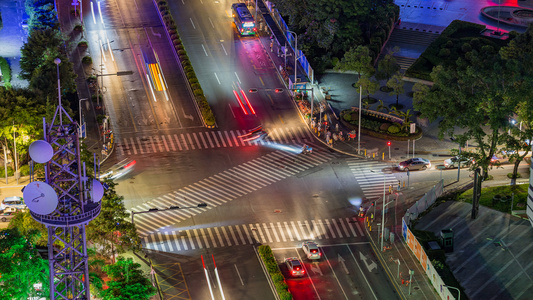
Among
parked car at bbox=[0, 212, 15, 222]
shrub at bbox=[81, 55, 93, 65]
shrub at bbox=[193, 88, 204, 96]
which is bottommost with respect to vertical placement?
parked car at bbox=[0, 212, 15, 222]

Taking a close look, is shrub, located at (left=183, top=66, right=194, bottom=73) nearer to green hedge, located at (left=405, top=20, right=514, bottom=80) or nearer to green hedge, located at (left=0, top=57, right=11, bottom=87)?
green hedge, located at (left=0, top=57, right=11, bottom=87)

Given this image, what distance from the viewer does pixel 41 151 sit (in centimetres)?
7131

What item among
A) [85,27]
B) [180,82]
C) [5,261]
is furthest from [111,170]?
[85,27]

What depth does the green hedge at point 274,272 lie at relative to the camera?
10385 centimetres

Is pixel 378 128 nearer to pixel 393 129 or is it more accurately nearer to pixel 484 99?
pixel 393 129

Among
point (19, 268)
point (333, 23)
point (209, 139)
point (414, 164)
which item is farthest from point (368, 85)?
point (19, 268)

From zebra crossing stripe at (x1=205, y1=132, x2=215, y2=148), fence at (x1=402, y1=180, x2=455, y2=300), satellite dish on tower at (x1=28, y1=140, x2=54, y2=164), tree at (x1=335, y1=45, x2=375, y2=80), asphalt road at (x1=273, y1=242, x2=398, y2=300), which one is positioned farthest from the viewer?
tree at (x1=335, y1=45, x2=375, y2=80)

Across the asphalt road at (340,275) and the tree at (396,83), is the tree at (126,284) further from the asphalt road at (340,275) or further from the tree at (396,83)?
the tree at (396,83)

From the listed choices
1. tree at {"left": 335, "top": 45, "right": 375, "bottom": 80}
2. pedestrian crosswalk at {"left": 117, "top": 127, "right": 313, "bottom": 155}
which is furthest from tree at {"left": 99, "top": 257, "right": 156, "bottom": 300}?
tree at {"left": 335, "top": 45, "right": 375, "bottom": 80}

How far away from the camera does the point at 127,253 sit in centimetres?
11369

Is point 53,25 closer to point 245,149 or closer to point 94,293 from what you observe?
point 245,149

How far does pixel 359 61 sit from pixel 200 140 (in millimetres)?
29472

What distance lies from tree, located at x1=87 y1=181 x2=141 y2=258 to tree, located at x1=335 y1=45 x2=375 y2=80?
54.5 meters

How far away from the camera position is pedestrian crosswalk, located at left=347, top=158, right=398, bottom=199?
128 metres
